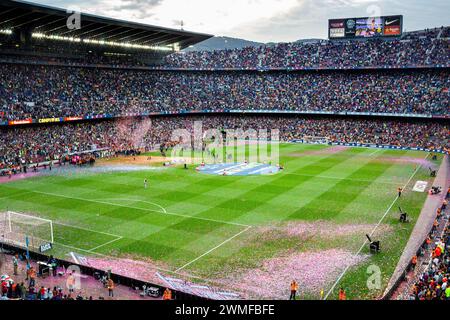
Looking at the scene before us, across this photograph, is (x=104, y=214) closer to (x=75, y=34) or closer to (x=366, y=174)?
(x=366, y=174)

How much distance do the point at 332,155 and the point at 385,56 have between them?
27385 mm

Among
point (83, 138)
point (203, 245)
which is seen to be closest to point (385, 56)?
point (83, 138)

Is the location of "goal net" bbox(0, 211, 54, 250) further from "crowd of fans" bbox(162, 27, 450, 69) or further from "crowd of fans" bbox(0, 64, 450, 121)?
"crowd of fans" bbox(162, 27, 450, 69)

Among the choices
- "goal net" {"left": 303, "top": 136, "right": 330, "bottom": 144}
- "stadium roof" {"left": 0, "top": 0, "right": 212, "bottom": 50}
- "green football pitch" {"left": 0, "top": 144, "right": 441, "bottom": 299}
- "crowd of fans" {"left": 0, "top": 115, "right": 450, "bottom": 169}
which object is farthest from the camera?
"goal net" {"left": 303, "top": 136, "right": 330, "bottom": 144}

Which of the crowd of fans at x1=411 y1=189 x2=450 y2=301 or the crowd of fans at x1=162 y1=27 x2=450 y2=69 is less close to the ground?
the crowd of fans at x1=162 y1=27 x2=450 y2=69

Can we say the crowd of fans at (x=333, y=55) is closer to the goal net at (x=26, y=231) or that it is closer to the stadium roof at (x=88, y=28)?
the stadium roof at (x=88, y=28)

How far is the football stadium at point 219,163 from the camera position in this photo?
22312 millimetres

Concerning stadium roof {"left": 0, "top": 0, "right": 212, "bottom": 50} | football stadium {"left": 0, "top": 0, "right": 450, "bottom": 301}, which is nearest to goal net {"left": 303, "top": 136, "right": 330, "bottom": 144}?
football stadium {"left": 0, "top": 0, "right": 450, "bottom": 301}

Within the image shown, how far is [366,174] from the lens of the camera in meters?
45.9

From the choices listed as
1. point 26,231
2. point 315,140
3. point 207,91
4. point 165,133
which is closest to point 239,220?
point 26,231

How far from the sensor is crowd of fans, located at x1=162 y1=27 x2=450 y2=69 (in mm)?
73125

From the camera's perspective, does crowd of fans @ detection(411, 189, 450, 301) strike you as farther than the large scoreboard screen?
No

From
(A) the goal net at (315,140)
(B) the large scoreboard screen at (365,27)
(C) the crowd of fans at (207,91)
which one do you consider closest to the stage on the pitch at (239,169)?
(C) the crowd of fans at (207,91)

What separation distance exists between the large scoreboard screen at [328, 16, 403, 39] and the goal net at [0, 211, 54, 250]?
69.5 metres
